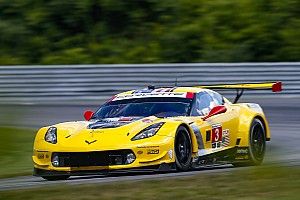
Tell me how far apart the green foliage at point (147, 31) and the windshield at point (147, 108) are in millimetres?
11314

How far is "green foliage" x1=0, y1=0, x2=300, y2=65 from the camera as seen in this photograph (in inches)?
880

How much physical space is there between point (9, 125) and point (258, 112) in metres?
6.89

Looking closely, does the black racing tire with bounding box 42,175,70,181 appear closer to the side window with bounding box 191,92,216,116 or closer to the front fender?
the front fender

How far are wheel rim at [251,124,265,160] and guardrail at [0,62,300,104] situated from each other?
22.0 ft

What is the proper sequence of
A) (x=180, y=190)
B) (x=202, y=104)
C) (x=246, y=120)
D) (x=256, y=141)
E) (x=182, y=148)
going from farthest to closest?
(x=256, y=141), (x=246, y=120), (x=202, y=104), (x=182, y=148), (x=180, y=190)

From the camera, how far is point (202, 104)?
10.8 m

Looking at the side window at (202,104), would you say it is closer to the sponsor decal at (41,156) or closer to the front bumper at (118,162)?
the front bumper at (118,162)

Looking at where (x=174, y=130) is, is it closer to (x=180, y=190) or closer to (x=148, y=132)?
(x=148, y=132)

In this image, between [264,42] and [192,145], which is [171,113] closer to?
[192,145]

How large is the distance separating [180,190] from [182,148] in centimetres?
247

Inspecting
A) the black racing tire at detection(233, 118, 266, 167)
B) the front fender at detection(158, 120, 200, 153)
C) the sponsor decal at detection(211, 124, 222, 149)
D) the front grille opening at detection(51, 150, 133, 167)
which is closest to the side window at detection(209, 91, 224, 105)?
the black racing tire at detection(233, 118, 266, 167)

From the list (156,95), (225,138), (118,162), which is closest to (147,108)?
(156,95)

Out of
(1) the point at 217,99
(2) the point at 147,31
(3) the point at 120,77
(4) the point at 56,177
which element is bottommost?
(4) the point at 56,177

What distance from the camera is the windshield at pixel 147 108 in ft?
34.3
